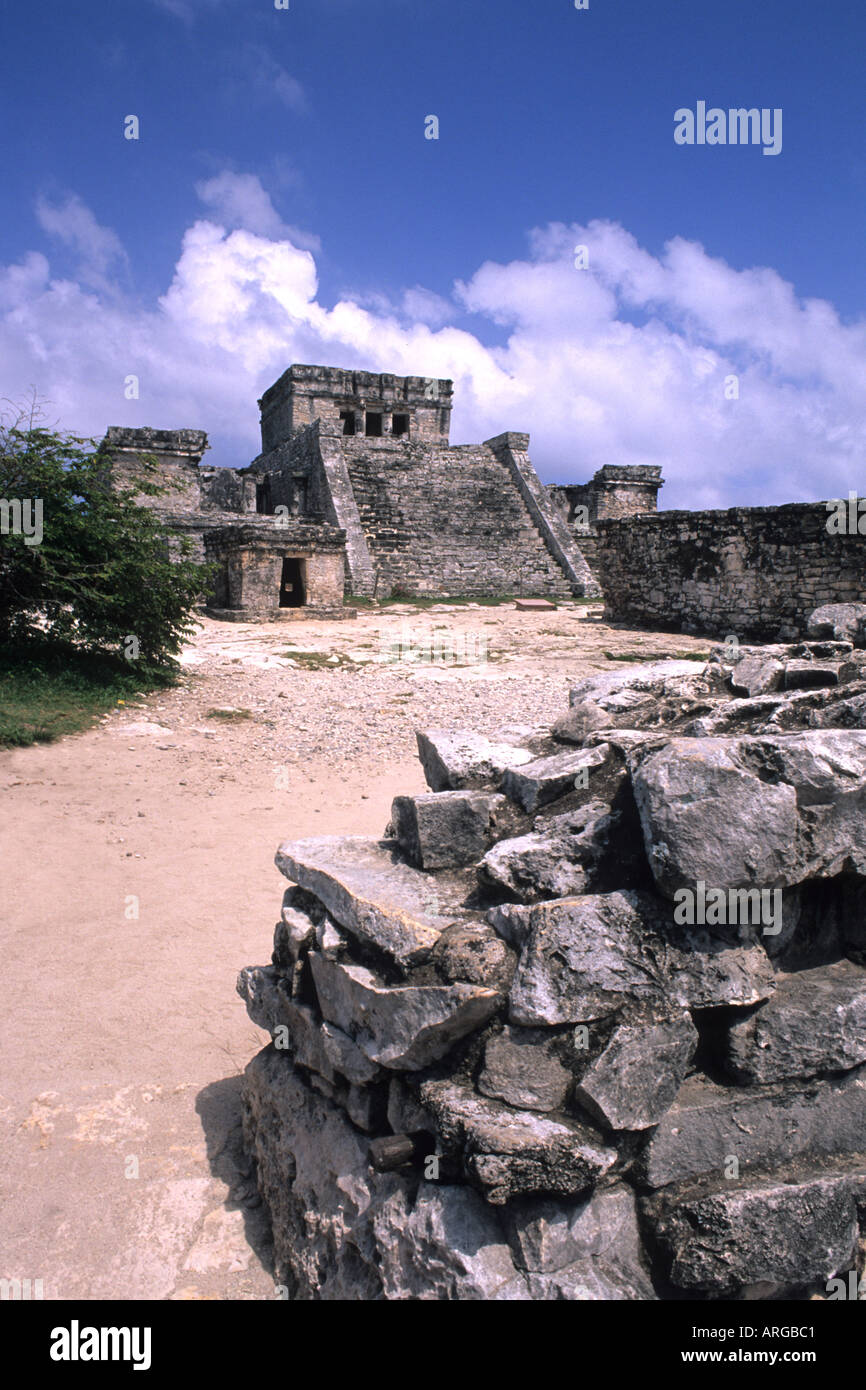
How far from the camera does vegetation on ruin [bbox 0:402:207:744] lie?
9.66 meters

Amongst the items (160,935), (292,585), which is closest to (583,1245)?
(160,935)

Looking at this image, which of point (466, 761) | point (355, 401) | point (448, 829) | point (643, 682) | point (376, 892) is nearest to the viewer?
point (376, 892)

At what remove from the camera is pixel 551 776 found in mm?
3070

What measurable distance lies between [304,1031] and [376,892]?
23.3 inches

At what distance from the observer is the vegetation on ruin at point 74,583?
9.66m

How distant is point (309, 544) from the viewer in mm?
17406

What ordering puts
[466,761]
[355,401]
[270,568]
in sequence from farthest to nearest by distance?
[355,401]
[270,568]
[466,761]

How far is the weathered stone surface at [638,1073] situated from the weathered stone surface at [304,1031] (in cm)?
68

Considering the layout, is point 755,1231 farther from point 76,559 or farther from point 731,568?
Answer: point 731,568

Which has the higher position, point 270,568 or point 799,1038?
point 270,568

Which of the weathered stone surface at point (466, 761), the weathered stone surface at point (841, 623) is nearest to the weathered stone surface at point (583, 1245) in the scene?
the weathered stone surface at point (466, 761)

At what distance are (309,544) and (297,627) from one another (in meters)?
2.07

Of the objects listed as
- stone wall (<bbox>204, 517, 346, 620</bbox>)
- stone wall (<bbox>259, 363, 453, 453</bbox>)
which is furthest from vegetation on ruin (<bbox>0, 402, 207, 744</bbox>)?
stone wall (<bbox>259, 363, 453, 453</bbox>)

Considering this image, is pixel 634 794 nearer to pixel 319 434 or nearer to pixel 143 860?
pixel 143 860
